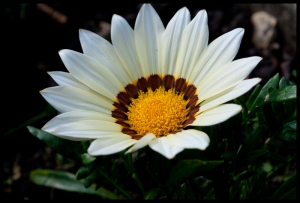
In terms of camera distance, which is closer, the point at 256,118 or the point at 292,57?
the point at 256,118

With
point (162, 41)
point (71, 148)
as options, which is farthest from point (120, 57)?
point (71, 148)

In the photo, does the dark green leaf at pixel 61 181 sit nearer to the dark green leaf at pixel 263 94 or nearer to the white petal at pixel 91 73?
the white petal at pixel 91 73

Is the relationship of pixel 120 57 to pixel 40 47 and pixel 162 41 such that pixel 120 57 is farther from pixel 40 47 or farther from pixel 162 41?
pixel 40 47

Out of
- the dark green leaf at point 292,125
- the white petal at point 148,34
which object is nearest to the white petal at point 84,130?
the white petal at point 148,34

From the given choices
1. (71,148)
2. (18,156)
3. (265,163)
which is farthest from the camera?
(18,156)

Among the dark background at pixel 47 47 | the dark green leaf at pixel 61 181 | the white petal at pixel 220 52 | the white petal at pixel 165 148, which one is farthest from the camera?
the dark background at pixel 47 47

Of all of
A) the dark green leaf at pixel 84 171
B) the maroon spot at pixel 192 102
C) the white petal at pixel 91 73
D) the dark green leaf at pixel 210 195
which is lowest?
the dark green leaf at pixel 210 195

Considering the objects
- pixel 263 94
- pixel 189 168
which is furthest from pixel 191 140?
pixel 263 94
